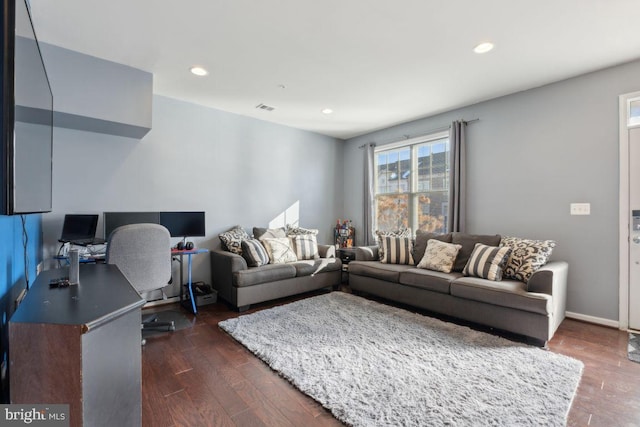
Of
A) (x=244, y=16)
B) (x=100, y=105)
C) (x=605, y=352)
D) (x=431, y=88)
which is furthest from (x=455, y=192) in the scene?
(x=100, y=105)

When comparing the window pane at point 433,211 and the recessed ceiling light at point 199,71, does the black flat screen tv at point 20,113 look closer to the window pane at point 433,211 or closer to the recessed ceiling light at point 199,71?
the recessed ceiling light at point 199,71

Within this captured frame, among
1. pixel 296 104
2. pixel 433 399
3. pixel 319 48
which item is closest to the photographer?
pixel 433 399

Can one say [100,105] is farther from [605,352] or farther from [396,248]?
[605,352]

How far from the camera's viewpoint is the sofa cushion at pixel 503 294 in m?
2.51

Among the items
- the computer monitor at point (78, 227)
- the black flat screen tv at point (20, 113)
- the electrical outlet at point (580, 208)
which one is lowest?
the computer monitor at point (78, 227)

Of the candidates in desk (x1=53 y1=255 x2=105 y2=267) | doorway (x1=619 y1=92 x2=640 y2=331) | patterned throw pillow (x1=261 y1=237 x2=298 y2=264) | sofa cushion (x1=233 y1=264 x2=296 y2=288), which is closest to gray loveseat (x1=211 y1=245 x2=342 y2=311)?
sofa cushion (x1=233 y1=264 x2=296 y2=288)

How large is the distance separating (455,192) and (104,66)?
14.0 feet

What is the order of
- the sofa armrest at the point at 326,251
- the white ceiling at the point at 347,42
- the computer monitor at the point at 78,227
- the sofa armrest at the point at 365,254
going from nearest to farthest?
the white ceiling at the point at 347,42 < the computer monitor at the point at 78,227 < the sofa armrest at the point at 365,254 < the sofa armrest at the point at 326,251

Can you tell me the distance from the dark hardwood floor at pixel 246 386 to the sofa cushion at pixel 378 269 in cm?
156

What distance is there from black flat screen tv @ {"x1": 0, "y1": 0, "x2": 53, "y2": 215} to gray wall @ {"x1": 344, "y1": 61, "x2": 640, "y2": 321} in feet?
14.1

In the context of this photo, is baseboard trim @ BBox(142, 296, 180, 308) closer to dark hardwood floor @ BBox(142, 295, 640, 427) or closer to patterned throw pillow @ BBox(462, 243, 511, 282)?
dark hardwood floor @ BBox(142, 295, 640, 427)

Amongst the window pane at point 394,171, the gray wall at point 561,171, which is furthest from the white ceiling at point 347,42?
the window pane at point 394,171

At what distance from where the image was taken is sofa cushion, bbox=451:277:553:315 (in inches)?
98.7

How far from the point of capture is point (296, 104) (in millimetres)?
3934
